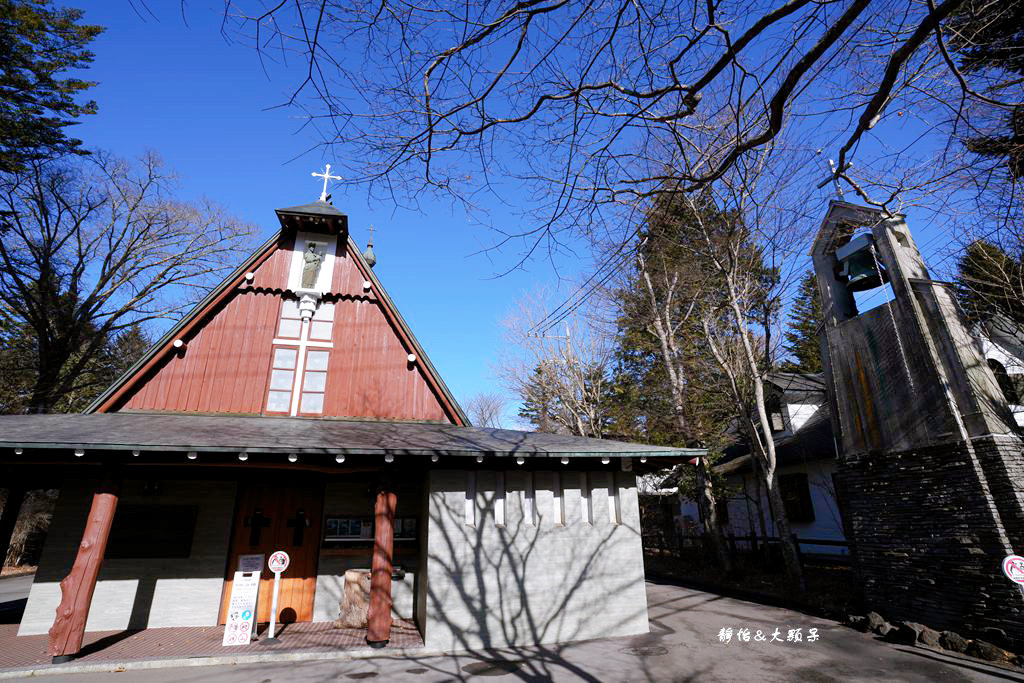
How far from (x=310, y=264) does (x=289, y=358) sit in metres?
2.58

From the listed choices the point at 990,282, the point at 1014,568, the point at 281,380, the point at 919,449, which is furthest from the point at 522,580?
the point at 990,282

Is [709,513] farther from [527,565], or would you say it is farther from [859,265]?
[527,565]

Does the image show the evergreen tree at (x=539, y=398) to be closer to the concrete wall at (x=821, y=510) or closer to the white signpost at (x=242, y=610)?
the concrete wall at (x=821, y=510)

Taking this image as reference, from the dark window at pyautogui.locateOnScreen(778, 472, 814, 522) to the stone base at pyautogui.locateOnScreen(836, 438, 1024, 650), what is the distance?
26.1 ft

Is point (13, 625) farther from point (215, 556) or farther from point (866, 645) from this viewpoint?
point (866, 645)

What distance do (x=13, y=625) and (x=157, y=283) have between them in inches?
651

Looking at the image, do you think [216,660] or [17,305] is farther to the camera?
[17,305]

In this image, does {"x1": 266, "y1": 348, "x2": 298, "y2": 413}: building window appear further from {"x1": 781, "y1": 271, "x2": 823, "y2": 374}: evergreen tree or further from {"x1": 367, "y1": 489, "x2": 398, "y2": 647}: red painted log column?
{"x1": 781, "y1": 271, "x2": 823, "y2": 374}: evergreen tree

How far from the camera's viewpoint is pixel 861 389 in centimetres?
1070

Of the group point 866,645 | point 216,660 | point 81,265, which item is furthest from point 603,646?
point 81,265

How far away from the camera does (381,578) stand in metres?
7.92

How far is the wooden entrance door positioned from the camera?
9.38 meters

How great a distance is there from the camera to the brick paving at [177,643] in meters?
7.00

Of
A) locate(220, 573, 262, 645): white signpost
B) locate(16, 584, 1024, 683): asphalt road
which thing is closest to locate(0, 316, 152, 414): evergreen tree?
locate(220, 573, 262, 645): white signpost
